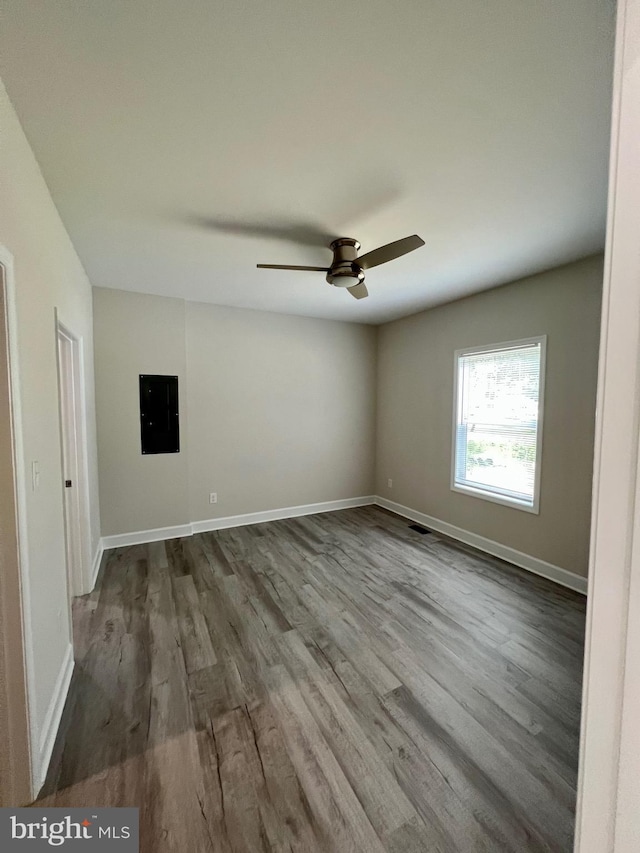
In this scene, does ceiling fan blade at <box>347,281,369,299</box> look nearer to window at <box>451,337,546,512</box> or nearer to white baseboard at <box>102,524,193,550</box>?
window at <box>451,337,546,512</box>

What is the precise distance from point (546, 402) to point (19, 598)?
11.7ft

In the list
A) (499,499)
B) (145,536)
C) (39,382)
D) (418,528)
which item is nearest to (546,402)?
(499,499)

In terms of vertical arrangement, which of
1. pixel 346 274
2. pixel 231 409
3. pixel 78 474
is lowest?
pixel 78 474

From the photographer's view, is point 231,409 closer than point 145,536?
No

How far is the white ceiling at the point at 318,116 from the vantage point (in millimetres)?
1033

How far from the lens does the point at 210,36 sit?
1.07m

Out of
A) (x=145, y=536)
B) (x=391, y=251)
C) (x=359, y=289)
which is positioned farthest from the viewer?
(x=145, y=536)

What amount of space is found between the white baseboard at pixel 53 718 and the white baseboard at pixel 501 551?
343cm

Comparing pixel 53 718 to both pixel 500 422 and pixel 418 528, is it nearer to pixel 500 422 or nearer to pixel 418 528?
pixel 418 528

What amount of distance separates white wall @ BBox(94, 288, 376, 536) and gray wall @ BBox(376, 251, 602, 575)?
23.0 inches

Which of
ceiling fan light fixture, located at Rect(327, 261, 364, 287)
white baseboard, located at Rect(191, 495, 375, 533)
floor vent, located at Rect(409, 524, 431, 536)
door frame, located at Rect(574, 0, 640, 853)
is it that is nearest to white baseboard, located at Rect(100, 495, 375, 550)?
white baseboard, located at Rect(191, 495, 375, 533)

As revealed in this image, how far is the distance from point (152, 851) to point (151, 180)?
9.00 feet

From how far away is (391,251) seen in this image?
2027 millimetres

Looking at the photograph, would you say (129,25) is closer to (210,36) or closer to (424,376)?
(210,36)
